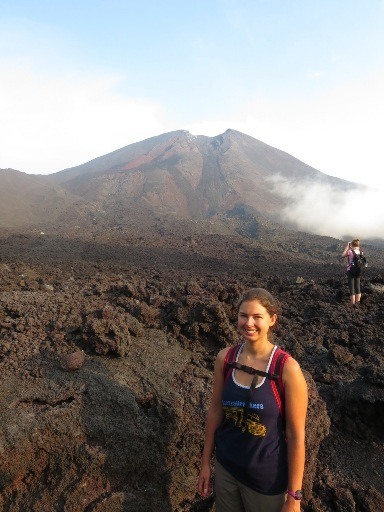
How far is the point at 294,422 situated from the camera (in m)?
1.81

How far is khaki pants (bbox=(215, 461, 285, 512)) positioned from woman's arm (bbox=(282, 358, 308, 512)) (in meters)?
0.07

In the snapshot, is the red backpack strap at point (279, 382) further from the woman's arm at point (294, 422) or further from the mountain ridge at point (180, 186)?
the mountain ridge at point (180, 186)

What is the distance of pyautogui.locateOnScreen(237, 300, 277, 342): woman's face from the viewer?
1973 mm

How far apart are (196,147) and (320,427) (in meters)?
56.9

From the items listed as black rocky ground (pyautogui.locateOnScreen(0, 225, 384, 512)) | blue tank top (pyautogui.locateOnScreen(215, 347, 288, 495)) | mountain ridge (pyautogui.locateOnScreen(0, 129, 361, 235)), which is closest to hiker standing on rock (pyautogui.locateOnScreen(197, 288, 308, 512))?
blue tank top (pyautogui.locateOnScreen(215, 347, 288, 495))

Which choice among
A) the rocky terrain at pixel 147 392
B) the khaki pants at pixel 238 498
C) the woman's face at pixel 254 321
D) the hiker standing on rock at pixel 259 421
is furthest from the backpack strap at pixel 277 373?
the rocky terrain at pixel 147 392

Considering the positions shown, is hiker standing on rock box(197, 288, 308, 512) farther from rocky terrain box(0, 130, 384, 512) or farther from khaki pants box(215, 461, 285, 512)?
rocky terrain box(0, 130, 384, 512)

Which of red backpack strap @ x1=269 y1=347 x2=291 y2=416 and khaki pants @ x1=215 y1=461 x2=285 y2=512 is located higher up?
red backpack strap @ x1=269 y1=347 x2=291 y2=416

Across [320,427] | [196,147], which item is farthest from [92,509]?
[196,147]

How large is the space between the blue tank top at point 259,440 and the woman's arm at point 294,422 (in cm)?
5

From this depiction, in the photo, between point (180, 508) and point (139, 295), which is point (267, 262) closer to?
point (139, 295)

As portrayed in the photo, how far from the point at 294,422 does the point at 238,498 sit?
63 centimetres

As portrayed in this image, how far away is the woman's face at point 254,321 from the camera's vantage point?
1.97 meters

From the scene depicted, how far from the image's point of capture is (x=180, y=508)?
110 inches
